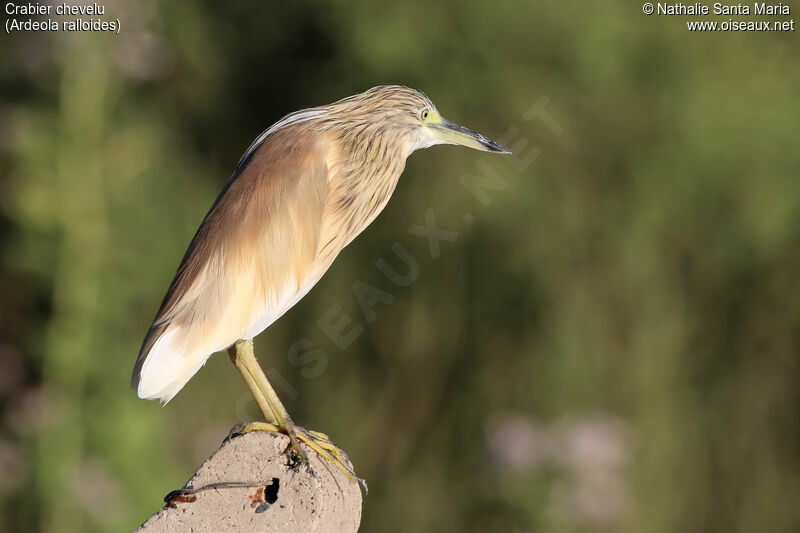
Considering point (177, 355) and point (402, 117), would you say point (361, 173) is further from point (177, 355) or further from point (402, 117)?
point (177, 355)

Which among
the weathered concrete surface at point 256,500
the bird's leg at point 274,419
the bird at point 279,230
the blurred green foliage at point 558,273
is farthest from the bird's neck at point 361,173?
the blurred green foliage at point 558,273

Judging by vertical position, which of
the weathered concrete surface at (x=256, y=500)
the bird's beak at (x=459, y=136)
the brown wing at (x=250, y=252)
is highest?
the bird's beak at (x=459, y=136)

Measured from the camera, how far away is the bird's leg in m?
2.17

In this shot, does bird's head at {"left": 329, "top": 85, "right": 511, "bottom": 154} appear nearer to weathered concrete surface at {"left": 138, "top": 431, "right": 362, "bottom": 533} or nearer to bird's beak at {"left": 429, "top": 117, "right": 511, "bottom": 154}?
bird's beak at {"left": 429, "top": 117, "right": 511, "bottom": 154}

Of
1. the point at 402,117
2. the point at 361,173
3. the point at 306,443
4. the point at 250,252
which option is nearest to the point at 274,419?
the point at 306,443

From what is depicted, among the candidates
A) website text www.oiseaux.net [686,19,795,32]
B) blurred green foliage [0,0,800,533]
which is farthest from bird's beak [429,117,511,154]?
website text www.oiseaux.net [686,19,795,32]

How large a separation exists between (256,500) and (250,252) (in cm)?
55

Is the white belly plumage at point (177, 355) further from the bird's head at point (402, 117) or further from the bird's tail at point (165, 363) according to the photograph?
the bird's head at point (402, 117)

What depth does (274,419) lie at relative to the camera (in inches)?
86.7

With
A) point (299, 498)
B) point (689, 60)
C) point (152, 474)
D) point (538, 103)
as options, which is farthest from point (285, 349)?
point (299, 498)

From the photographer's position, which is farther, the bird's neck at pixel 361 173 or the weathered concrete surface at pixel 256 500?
the bird's neck at pixel 361 173

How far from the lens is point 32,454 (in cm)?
448

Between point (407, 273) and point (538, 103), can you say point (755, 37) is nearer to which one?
point (538, 103)

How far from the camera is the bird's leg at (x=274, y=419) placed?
2172 mm
